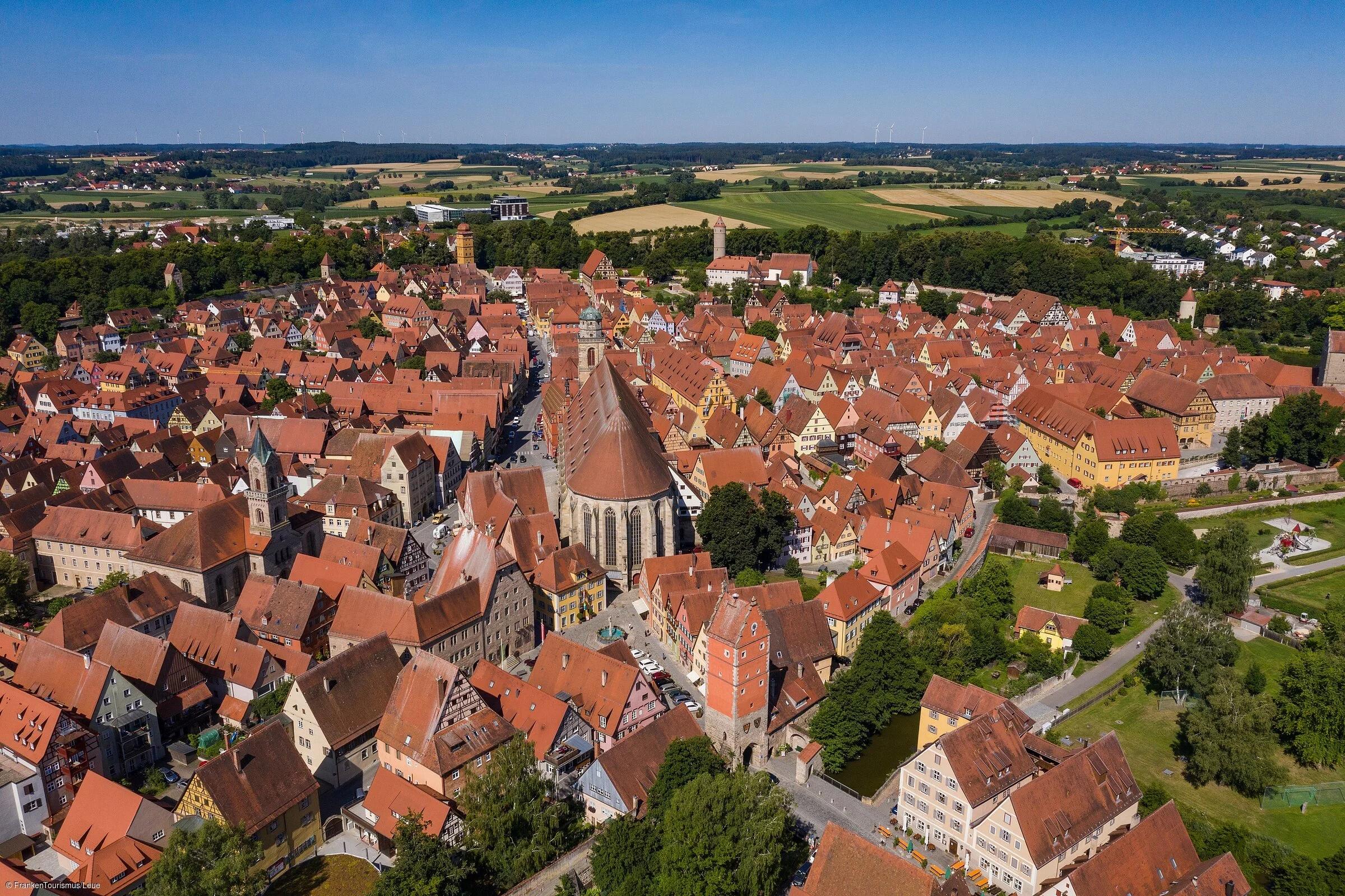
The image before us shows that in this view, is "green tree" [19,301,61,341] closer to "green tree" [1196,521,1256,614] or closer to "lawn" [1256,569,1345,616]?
"green tree" [1196,521,1256,614]

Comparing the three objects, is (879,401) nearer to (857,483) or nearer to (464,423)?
(857,483)

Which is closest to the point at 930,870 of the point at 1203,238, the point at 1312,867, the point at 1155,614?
the point at 1312,867

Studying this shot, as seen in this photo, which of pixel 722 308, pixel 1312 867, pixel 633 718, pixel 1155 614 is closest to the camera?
pixel 1312 867

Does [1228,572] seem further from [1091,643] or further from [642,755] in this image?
[642,755]

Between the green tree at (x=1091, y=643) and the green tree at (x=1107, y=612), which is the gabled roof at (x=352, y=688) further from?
the green tree at (x=1107, y=612)

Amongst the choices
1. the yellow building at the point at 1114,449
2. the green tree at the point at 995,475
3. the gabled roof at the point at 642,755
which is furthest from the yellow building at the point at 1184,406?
the gabled roof at the point at 642,755
